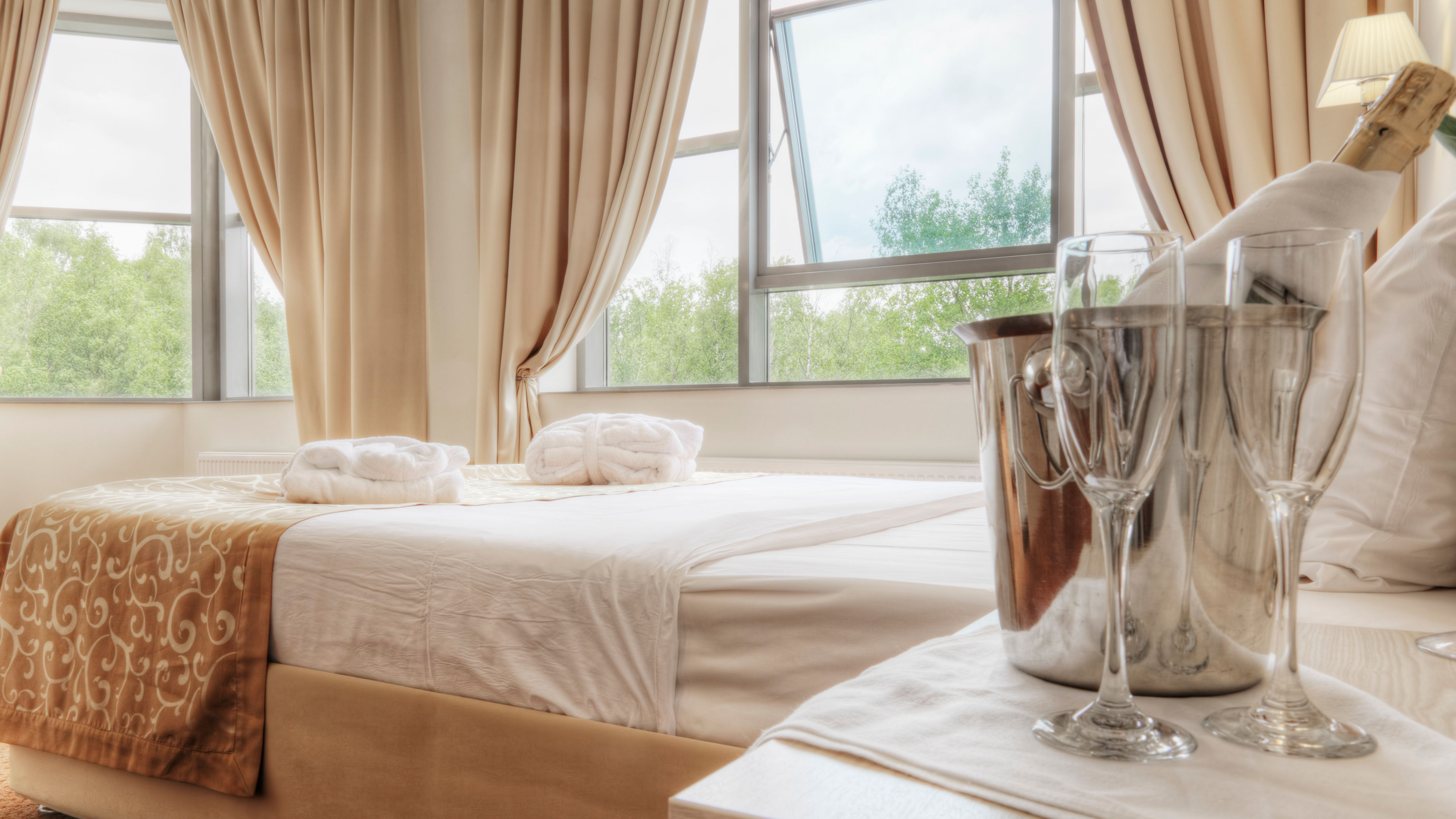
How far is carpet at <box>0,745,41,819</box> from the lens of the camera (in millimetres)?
1731

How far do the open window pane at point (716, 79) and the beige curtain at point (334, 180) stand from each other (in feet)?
4.06

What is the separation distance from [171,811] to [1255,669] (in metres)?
1.59

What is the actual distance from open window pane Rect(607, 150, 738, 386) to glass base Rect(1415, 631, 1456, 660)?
310 cm

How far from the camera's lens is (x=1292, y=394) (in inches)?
15.3

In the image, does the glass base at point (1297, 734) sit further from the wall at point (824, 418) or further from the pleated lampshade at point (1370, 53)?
the wall at point (824, 418)

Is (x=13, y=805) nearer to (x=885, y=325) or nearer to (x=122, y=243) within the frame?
(x=885, y=325)

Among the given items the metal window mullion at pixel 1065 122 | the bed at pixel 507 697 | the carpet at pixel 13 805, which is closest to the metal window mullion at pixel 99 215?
the carpet at pixel 13 805

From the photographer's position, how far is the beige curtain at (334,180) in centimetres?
385

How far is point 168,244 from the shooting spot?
452 cm

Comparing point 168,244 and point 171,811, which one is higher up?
point 168,244

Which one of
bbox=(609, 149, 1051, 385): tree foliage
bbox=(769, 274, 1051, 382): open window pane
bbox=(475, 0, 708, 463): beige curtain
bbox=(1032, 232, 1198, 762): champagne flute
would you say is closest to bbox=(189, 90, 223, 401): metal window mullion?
bbox=(475, 0, 708, 463): beige curtain

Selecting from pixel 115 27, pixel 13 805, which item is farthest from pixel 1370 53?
pixel 115 27

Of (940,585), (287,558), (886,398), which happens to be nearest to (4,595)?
(287,558)

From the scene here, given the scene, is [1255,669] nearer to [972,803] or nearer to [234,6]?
[972,803]
